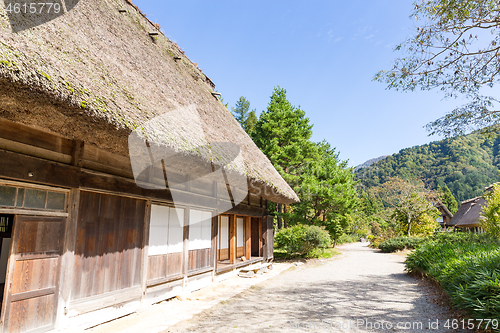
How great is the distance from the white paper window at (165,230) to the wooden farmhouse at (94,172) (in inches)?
0.8

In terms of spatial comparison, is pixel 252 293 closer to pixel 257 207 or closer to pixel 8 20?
pixel 257 207

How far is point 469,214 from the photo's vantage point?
22.2 meters

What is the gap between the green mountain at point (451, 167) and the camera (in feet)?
154

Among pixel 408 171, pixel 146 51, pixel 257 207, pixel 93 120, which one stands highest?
pixel 408 171

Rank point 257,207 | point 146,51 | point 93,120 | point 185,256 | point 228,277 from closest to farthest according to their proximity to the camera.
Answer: point 93,120 < point 185,256 < point 146,51 < point 228,277 < point 257,207

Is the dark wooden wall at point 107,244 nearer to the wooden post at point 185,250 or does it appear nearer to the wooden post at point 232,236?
the wooden post at point 185,250

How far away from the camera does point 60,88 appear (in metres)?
2.48

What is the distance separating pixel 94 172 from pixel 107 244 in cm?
104

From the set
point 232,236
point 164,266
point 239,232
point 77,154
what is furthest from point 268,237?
point 77,154

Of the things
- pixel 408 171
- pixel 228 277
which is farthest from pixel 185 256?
pixel 408 171

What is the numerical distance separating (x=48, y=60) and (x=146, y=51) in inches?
142

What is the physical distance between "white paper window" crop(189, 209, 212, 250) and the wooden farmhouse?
0.14 feet

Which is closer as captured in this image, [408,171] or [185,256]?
[185,256]

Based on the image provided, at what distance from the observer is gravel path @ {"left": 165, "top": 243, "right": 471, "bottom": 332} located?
12.6 ft
